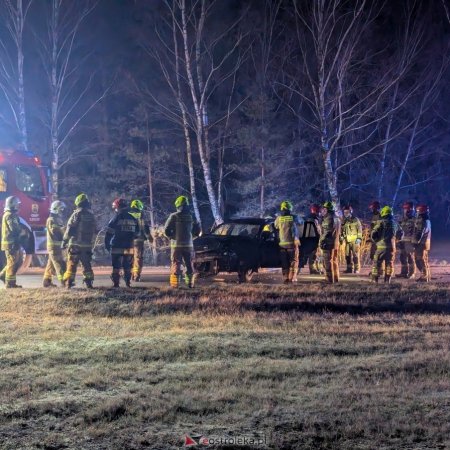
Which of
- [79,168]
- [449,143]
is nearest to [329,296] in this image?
[79,168]

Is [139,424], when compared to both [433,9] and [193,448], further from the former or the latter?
[433,9]

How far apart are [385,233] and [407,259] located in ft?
7.29

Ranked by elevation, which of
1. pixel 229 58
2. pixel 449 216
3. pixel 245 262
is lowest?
pixel 245 262

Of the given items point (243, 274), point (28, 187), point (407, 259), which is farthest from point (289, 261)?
point (28, 187)

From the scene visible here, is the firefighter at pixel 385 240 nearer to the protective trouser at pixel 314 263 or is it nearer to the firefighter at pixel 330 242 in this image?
the firefighter at pixel 330 242

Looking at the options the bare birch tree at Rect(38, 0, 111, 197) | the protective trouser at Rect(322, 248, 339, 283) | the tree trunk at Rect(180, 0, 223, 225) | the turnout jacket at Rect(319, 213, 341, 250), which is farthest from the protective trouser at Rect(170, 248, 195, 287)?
the bare birch tree at Rect(38, 0, 111, 197)

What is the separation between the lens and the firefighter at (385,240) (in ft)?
46.3

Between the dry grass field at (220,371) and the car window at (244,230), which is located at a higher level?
the car window at (244,230)

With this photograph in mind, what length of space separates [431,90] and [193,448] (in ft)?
82.5

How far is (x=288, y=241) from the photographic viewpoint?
551 inches

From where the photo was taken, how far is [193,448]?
453 centimetres

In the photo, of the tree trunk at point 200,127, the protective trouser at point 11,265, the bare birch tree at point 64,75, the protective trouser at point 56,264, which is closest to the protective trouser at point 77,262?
the protective trouser at point 56,264

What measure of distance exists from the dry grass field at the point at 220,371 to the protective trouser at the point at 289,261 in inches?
87.0

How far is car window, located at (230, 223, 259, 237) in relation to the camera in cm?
1473
